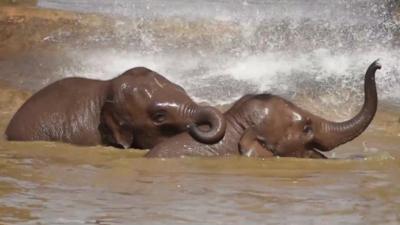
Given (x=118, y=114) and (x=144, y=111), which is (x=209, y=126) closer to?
(x=144, y=111)

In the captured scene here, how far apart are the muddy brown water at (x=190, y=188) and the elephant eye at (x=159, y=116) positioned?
30 cm

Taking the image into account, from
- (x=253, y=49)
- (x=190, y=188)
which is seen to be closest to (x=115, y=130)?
(x=190, y=188)

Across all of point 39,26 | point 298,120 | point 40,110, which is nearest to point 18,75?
point 39,26

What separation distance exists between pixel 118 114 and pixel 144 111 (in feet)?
0.73

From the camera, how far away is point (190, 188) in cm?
819

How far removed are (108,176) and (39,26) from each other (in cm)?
999

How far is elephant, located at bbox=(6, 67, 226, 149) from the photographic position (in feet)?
32.9

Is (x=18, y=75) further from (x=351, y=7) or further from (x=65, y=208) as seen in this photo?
(x=65, y=208)

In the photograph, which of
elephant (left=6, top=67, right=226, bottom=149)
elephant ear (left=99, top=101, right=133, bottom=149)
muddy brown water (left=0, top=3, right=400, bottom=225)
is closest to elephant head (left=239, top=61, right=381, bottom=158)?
muddy brown water (left=0, top=3, right=400, bottom=225)

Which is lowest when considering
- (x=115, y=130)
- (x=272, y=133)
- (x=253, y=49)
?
(x=253, y=49)

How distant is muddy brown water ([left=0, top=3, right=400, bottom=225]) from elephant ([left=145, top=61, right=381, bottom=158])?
0.59ft

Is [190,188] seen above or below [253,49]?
above

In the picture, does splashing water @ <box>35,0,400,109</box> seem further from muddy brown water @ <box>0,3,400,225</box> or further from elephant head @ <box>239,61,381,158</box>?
elephant head @ <box>239,61,381,158</box>

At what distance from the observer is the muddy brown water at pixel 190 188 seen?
7199 millimetres
